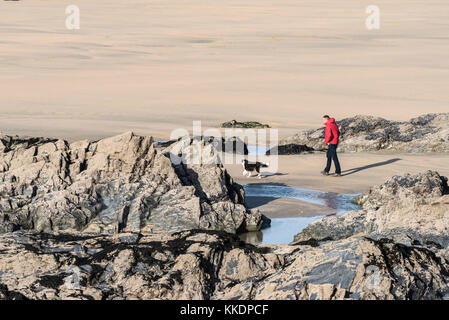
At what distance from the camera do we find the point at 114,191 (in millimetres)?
14195

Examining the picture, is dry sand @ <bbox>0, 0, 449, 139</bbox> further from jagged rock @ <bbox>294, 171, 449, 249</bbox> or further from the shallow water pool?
jagged rock @ <bbox>294, 171, 449, 249</bbox>

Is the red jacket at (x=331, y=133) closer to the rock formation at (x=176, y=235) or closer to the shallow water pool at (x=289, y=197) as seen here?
the shallow water pool at (x=289, y=197)

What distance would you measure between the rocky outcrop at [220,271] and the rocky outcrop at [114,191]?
7.94 feet

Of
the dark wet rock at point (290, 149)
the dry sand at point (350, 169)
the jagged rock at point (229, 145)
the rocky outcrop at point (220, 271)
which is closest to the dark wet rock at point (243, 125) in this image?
the dark wet rock at point (290, 149)

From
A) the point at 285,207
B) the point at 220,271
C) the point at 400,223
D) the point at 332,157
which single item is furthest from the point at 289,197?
the point at 220,271

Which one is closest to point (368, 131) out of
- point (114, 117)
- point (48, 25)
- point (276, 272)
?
point (114, 117)

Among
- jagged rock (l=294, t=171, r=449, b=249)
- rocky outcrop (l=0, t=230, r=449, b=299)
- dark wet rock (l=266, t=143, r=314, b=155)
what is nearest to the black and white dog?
dark wet rock (l=266, t=143, r=314, b=155)

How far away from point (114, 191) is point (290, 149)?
7393 mm

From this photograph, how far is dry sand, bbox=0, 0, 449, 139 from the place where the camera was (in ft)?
90.6

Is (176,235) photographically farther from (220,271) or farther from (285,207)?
(285,207)

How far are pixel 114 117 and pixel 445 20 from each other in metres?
42.1

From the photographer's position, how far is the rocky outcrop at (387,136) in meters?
21.4

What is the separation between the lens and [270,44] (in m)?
47.3

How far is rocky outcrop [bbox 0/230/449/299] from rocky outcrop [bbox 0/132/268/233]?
242 cm
